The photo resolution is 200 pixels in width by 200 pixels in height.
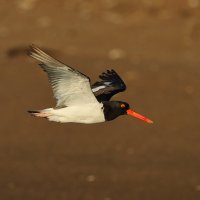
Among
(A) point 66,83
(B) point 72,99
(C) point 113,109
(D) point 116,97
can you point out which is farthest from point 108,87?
(D) point 116,97

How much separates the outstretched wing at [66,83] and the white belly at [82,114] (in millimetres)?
80

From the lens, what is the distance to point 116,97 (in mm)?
18844

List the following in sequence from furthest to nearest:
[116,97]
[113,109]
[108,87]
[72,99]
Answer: [116,97] < [108,87] < [113,109] < [72,99]

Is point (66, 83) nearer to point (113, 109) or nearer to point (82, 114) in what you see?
point (82, 114)

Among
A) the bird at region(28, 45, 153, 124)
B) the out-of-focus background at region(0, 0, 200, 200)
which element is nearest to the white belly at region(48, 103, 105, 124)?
the bird at region(28, 45, 153, 124)

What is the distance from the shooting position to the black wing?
1145 centimetres

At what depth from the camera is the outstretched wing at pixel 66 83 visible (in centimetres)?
1017

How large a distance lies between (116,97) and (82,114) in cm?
847

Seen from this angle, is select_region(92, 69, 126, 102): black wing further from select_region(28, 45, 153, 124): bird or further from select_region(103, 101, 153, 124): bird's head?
select_region(28, 45, 153, 124): bird

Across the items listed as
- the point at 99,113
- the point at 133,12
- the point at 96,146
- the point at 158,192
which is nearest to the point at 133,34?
the point at 133,12

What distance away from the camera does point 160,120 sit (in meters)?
18.7

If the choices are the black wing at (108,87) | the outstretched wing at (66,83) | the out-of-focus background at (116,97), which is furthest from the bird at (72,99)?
the out-of-focus background at (116,97)

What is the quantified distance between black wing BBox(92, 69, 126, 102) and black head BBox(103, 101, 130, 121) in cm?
32

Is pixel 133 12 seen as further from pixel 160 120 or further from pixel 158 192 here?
pixel 158 192
